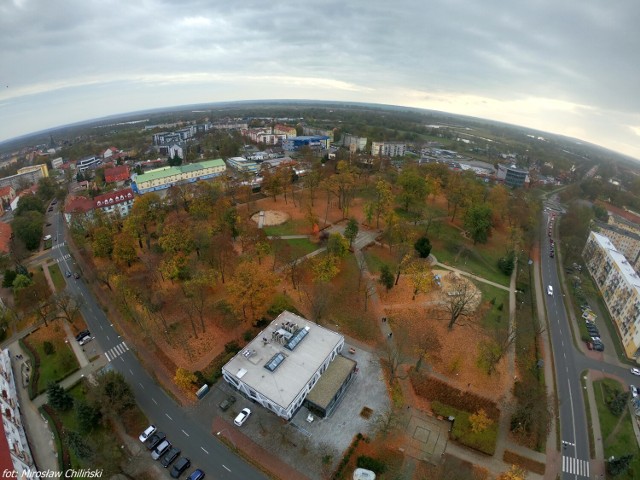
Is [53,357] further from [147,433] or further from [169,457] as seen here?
[169,457]

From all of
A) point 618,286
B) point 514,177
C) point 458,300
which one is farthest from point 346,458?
point 514,177

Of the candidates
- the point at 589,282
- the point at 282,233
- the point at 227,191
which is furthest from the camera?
the point at 227,191

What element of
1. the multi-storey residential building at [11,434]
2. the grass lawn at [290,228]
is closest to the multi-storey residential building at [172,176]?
the grass lawn at [290,228]

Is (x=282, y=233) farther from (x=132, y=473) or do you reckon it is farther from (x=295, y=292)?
(x=132, y=473)

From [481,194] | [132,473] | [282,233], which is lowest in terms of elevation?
[132,473]

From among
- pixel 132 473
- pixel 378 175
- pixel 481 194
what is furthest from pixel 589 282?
pixel 132 473

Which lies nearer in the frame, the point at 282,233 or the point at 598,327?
the point at 598,327

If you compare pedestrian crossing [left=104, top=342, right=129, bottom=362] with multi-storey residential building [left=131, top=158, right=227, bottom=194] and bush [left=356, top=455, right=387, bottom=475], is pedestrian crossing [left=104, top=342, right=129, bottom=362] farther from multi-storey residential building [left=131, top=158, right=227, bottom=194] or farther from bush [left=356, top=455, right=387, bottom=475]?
multi-storey residential building [left=131, top=158, right=227, bottom=194]

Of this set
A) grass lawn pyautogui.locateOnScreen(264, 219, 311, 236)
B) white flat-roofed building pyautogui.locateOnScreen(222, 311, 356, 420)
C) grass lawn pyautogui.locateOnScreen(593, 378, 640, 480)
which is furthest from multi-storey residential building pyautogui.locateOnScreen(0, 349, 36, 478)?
grass lawn pyautogui.locateOnScreen(593, 378, 640, 480)
